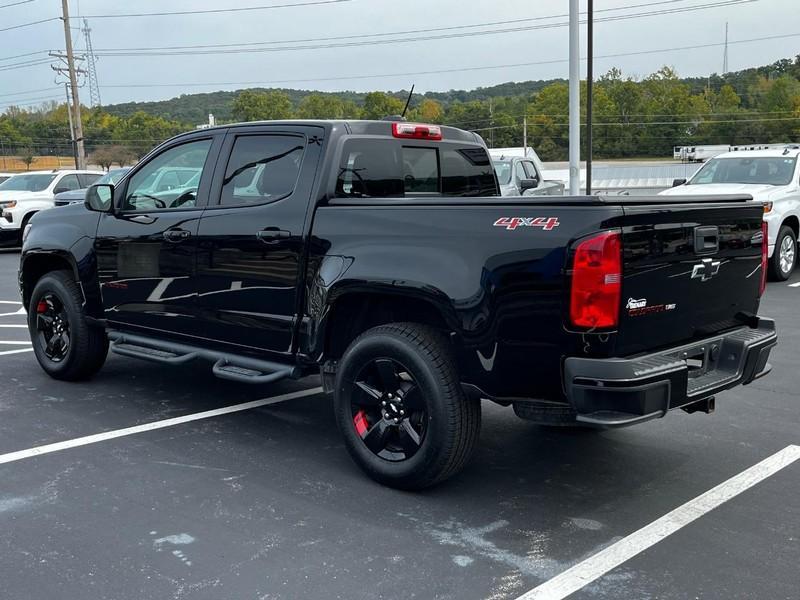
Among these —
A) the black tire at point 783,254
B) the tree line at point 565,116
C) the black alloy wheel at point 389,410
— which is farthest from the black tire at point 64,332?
the tree line at point 565,116

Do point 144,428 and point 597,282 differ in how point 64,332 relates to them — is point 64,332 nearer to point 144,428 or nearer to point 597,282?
point 144,428

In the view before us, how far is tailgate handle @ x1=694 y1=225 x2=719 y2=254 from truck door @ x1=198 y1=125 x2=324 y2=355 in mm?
2109

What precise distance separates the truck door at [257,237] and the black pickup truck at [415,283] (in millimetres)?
13

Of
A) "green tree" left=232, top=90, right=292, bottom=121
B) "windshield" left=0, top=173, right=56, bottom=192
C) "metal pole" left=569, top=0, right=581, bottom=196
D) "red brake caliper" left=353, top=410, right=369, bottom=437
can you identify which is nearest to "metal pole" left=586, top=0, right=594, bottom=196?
"metal pole" left=569, top=0, right=581, bottom=196

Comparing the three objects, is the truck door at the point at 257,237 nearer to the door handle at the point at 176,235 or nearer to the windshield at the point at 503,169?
the door handle at the point at 176,235

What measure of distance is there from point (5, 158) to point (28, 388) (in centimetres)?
8357

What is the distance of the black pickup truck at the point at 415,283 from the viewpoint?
148 inches

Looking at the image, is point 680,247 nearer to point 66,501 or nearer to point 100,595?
point 100,595

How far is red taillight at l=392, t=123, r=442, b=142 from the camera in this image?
537 cm

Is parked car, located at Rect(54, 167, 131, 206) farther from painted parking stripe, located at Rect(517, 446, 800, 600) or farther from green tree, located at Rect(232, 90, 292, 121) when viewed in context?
green tree, located at Rect(232, 90, 292, 121)

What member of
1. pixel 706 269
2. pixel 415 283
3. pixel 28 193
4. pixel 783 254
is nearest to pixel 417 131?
pixel 415 283

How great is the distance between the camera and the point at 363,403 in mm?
4535

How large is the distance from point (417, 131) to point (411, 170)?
26 cm

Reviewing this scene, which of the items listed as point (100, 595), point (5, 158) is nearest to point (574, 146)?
point (100, 595)
